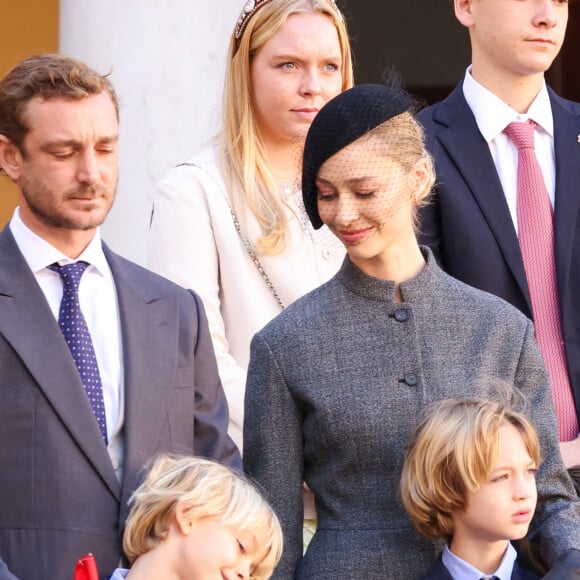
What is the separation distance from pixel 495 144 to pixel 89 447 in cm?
159

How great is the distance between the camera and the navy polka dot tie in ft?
12.3

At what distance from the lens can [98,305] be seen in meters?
3.88

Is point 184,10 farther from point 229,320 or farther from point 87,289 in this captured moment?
point 87,289

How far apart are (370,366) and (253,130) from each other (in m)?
1.05

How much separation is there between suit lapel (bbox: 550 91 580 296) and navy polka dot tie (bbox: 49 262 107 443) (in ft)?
4.30

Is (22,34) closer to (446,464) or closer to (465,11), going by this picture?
(465,11)

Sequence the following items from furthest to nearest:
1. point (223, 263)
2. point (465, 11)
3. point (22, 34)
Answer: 1. point (22, 34)
2. point (465, 11)
3. point (223, 263)

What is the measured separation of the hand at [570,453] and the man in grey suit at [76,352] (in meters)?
0.82

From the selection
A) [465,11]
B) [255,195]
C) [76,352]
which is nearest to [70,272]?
[76,352]

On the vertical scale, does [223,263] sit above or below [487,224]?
below

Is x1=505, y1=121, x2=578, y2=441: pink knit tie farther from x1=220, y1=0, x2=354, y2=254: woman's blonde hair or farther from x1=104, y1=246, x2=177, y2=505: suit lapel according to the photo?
x1=104, y1=246, x2=177, y2=505: suit lapel

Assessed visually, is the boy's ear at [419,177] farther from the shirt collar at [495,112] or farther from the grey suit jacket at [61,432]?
the shirt collar at [495,112]

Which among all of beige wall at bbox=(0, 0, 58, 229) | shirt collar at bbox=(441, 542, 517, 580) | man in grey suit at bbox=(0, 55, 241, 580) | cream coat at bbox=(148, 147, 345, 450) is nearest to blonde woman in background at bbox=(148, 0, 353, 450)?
cream coat at bbox=(148, 147, 345, 450)

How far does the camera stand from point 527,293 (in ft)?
14.5
